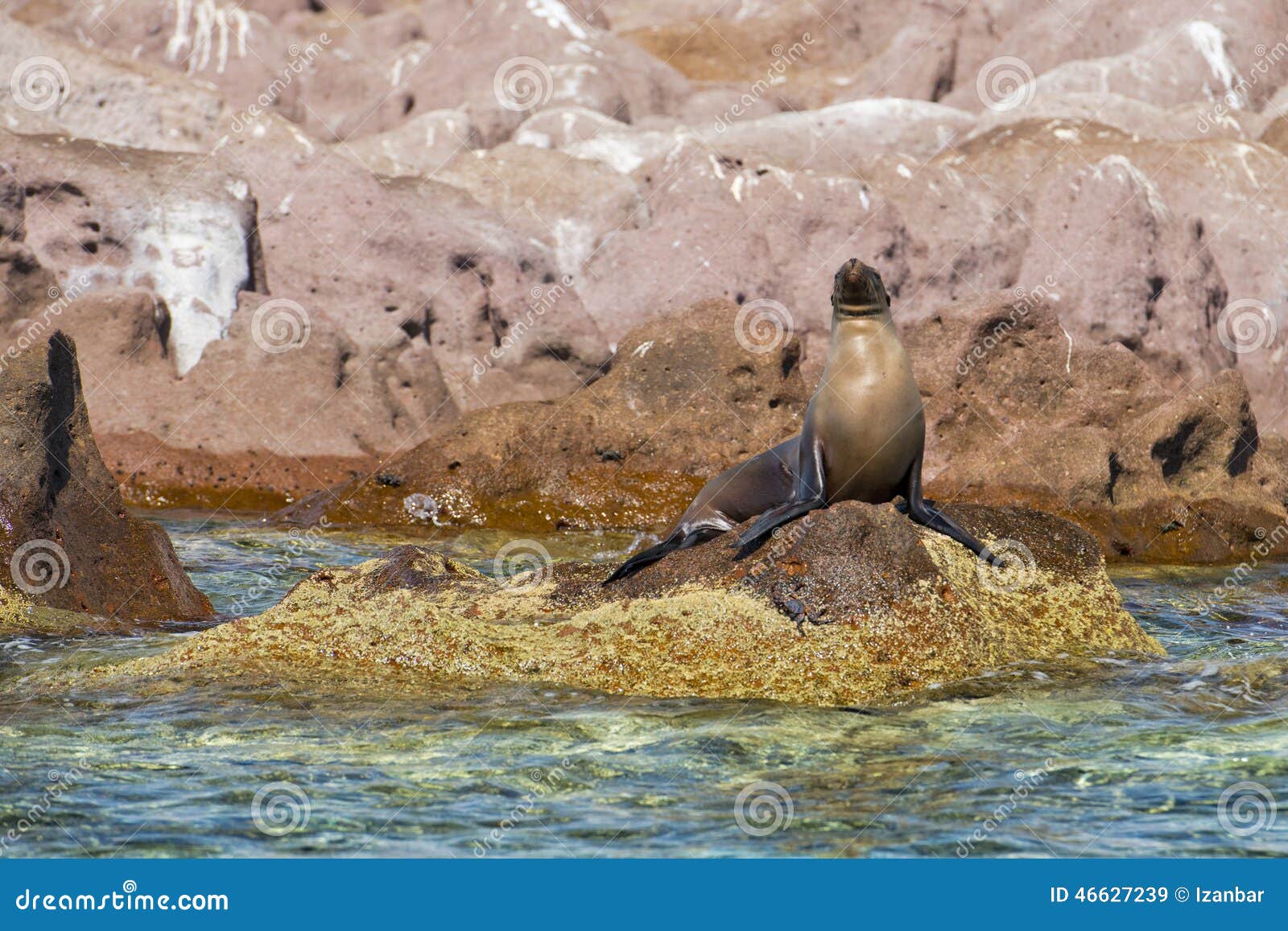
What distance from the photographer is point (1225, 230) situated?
22016mm

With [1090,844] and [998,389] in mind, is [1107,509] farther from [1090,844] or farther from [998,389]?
[1090,844]

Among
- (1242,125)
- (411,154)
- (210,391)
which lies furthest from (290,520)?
(1242,125)

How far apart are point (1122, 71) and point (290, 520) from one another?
18532 mm
